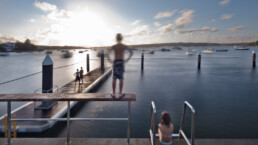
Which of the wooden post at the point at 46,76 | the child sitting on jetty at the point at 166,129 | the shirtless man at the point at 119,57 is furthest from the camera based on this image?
the wooden post at the point at 46,76

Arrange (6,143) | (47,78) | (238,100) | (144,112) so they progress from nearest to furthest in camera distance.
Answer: (6,143) → (47,78) → (144,112) → (238,100)

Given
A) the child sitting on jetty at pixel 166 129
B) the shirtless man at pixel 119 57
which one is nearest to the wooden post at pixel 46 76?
the shirtless man at pixel 119 57

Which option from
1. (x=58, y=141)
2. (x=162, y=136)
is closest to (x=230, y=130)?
(x=162, y=136)

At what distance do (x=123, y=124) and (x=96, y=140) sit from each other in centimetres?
651

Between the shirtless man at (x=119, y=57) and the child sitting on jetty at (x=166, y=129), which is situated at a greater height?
the shirtless man at (x=119, y=57)

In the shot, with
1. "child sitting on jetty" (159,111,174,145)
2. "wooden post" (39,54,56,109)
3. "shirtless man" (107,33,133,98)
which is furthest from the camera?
"wooden post" (39,54,56,109)

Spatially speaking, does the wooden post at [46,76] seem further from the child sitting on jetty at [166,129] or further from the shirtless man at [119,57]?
the child sitting on jetty at [166,129]

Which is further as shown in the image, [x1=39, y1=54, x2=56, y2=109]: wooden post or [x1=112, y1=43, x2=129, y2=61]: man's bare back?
[x1=39, y1=54, x2=56, y2=109]: wooden post

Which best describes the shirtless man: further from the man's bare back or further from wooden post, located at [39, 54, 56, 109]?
wooden post, located at [39, 54, 56, 109]

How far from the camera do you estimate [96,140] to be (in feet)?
15.2

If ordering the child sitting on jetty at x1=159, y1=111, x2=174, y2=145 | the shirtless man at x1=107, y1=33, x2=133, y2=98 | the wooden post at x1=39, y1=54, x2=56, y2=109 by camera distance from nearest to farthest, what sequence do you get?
1. the child sitting on jetty at x1=159, y1=111, x2=174, y2=145
2. the shirtless man at x1=107, y1=33, x2=133, y2=98
3. the wooden post at x1=39, y1=54, x2=56, y2=109

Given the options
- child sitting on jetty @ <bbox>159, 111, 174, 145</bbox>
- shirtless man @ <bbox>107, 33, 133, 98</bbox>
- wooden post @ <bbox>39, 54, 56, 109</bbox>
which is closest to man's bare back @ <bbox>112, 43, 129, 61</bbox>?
shirtless man @ <bbox>107, 33, 133, 98</bbox>

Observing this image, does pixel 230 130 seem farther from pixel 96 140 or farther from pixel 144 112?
pixel 96 140

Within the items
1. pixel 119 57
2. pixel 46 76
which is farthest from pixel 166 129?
pixel 46 76
